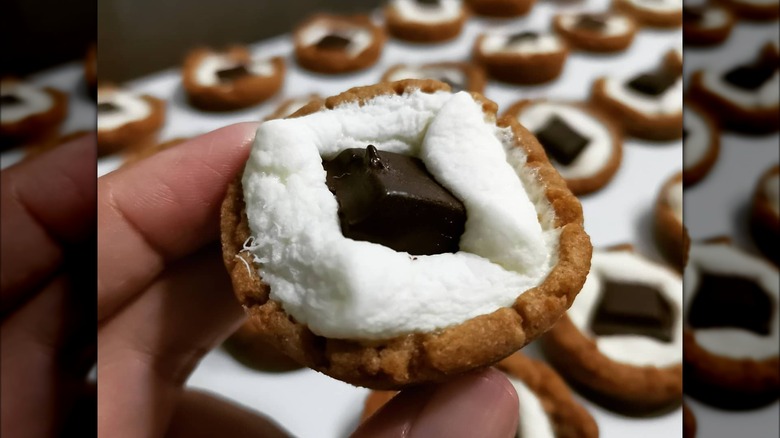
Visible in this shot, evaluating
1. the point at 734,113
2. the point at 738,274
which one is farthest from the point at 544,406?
the point at 734,113

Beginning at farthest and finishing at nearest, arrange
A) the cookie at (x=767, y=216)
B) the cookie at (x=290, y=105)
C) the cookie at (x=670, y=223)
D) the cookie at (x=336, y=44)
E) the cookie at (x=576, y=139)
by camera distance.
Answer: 1. the cookie at (x=336, y=44)
2. the cookie at (x=290, y=105)
3. the cookie at (x=576, y=139)
4. the cookie at (x=670, y=223)
5. the cookie at (x=767, y=216)

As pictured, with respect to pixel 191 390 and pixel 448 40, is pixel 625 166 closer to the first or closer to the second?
pixel 448 40

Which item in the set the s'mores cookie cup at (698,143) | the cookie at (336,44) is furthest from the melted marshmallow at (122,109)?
the s'mores cookie cup at (698,143)

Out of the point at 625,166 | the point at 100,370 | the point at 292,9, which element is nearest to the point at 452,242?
the point at 100,370

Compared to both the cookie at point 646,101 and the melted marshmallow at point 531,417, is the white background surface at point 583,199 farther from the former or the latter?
the melted marshmallow at point 531,417

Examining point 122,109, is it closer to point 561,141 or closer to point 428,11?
point 428,11

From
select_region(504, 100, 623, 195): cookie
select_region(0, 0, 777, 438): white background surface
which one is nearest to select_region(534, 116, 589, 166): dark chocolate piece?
select_region(504, 100, 623, 195): cookie
